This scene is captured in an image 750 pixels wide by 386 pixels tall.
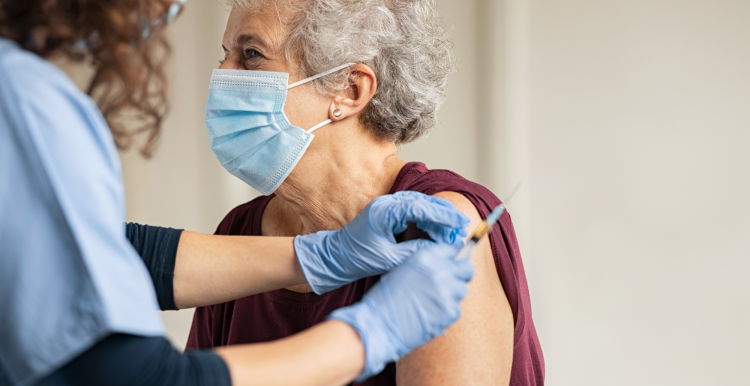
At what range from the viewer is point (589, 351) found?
7.00 ft

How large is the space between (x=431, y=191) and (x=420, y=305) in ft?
1.46

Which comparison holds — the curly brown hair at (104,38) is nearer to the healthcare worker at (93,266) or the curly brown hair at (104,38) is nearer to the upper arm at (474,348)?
the healthcare worker at (93,266)

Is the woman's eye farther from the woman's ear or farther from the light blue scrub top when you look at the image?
the light blue scrub top

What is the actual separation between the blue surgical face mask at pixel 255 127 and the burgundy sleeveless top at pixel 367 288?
253mm

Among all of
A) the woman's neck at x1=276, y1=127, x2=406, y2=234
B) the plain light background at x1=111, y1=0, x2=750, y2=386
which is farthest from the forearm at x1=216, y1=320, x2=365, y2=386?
the plain light background at x1=111, y1=0, x2=750, y2=386

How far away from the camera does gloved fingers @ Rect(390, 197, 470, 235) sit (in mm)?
962

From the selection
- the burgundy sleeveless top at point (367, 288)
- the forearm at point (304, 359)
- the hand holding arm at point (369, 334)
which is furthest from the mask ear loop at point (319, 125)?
the forearm at point (304, 359)

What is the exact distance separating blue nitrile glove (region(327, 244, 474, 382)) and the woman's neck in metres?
0.50

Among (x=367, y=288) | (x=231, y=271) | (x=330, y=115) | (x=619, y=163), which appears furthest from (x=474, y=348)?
(x=619, y=163)

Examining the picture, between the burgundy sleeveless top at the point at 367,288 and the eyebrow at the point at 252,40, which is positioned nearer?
the burgundy sleeveless top at the point at 367,288

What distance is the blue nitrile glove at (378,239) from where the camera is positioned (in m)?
0.97

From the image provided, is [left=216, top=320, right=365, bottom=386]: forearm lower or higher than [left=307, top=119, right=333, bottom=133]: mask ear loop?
lower

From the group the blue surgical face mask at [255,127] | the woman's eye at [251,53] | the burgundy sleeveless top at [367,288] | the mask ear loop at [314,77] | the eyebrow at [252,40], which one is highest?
the eyebrow at [252,40]

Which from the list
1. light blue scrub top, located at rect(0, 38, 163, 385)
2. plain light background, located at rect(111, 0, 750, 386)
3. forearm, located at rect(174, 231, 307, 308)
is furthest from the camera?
plain light background, located at rect(111, 0, 750, 386)
